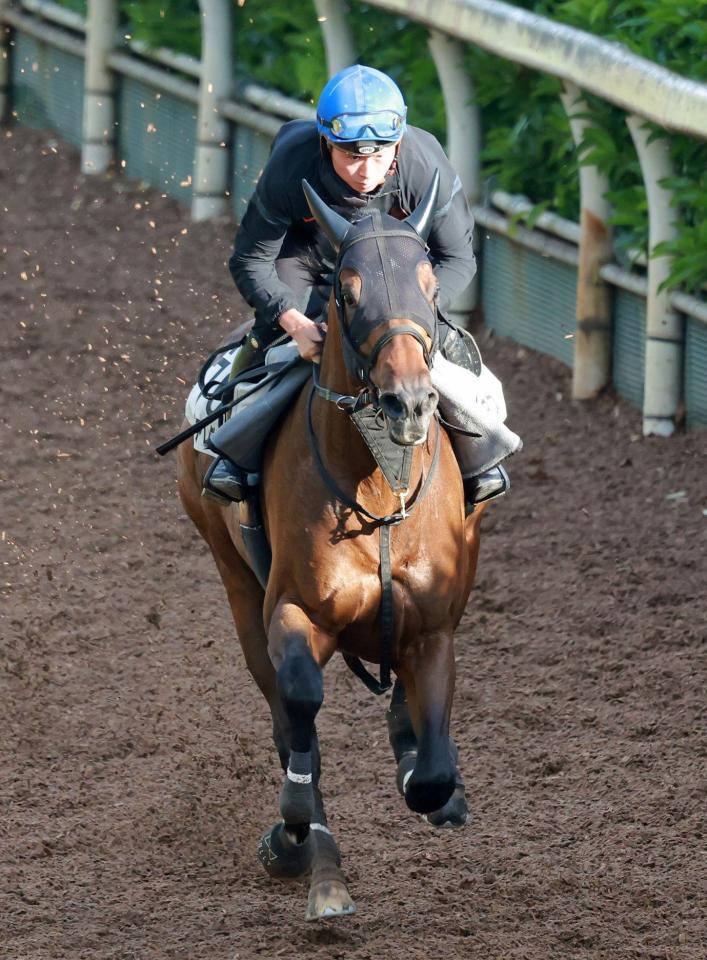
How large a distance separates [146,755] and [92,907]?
1209 mm

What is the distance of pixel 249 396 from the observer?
6207 mm

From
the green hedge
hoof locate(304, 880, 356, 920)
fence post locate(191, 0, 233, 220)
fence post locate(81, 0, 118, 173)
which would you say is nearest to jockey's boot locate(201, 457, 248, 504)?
hoof locate(304, 880, 356, 920)

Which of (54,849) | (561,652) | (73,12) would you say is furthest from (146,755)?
(73,12)

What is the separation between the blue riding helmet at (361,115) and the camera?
553 cm

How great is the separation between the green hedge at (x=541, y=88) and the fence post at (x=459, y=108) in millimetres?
74

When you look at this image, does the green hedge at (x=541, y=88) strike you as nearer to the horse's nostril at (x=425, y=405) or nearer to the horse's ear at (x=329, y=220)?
the horse's ear at (x=329, y=220)

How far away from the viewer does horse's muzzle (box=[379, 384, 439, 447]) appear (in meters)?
4.75

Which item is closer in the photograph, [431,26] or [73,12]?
[431,26]

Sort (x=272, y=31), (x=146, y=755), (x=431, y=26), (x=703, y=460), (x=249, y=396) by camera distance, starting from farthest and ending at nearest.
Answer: (x=272, y=31)
(x=431, y=26)
(x=703, y=460)
(x=146, y=755)
(x=249, y=396)

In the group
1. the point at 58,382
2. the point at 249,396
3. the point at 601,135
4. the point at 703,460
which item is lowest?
the point at 58,382

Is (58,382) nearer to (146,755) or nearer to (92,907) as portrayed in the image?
(146,755)

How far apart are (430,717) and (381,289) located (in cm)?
148

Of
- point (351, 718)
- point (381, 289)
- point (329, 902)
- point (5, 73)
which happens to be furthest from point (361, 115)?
point (5, 73)

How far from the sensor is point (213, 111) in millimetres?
13344
